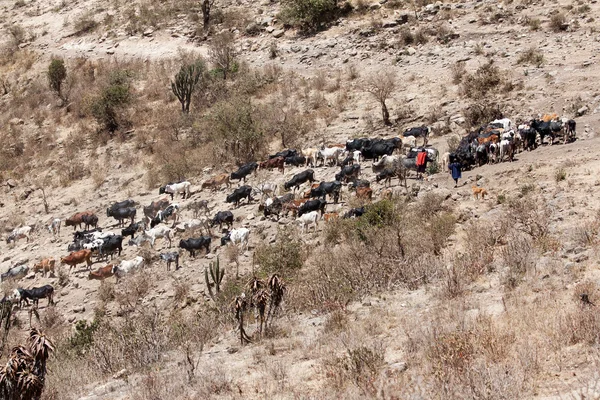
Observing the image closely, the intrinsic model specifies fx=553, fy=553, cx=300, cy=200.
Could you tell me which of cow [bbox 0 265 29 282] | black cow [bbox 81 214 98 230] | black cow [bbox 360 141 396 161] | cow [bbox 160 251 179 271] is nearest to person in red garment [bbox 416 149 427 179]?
black cow [bbox 360 141 396 161]

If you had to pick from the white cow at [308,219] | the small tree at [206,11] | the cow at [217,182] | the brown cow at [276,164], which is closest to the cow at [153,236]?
the cow at [217,182]

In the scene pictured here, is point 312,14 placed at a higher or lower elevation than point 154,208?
higher

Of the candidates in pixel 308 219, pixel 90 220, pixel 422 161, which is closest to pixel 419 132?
pixel 422 161

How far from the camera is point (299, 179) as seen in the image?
54.3 feet

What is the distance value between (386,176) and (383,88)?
6.71 m

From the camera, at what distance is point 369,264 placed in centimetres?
961

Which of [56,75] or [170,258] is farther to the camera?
[56,75]

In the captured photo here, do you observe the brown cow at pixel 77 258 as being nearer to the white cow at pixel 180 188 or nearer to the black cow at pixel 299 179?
the white cow at pixel 180 188

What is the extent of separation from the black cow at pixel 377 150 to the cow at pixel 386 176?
1.87 metres

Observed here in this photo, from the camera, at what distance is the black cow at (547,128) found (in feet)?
51.4

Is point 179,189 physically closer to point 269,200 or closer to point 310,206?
point 269,200

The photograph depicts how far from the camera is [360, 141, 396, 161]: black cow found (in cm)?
1749

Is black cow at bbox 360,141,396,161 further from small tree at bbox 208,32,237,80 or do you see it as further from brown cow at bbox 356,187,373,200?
small tree at bbox 208,32,237,80

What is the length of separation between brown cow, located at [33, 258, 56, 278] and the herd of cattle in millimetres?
22
